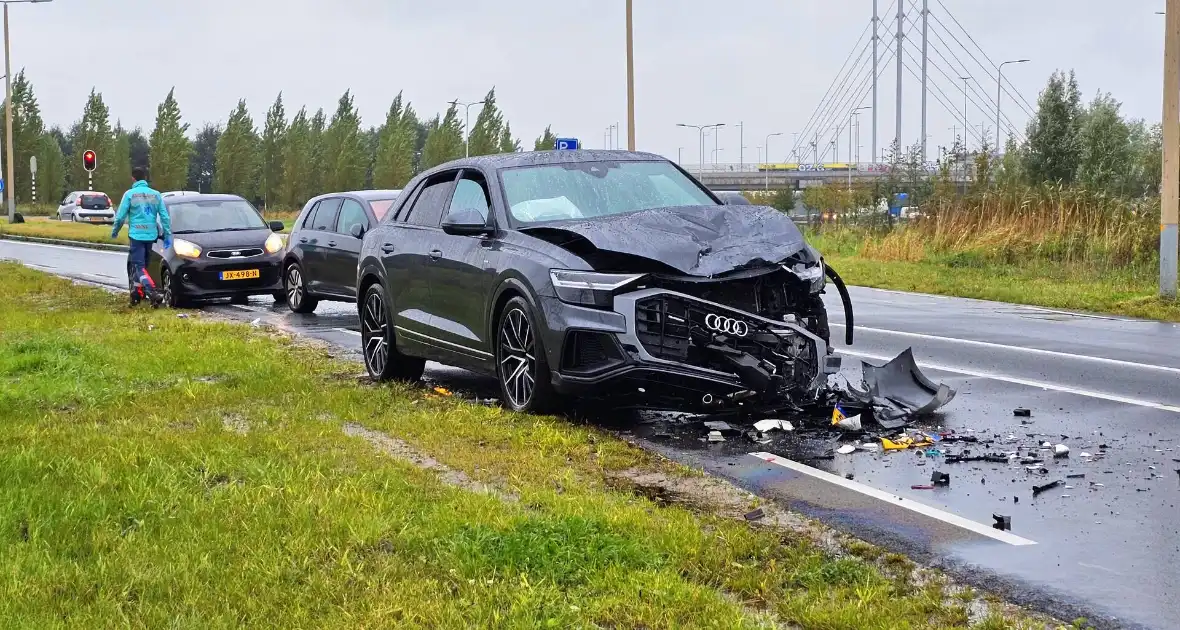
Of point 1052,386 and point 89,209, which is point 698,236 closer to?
point 1052,386

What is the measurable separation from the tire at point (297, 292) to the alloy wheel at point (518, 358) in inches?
356

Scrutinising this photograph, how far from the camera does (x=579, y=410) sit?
9039 mm

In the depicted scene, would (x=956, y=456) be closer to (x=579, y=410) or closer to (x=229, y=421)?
(x=579, y=410)

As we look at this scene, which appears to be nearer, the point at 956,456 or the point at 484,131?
the point at 956,456

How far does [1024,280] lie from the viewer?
2169 cm

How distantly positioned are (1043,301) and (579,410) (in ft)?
36.5

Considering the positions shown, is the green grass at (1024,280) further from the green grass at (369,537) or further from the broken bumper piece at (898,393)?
the green grass at (369,537)

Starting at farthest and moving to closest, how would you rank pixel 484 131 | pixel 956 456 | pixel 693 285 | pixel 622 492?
pixel 484 131
pixel 693 285
pixel 956 456
pixel 622 492

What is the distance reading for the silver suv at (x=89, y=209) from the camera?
216 feet

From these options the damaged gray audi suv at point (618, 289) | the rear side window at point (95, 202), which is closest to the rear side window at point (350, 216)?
the damaged gray audi suv at point (618, 289)

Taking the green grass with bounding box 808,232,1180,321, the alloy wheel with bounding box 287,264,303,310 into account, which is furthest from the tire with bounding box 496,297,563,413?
the green grass with bounding box 808,232,1180,321

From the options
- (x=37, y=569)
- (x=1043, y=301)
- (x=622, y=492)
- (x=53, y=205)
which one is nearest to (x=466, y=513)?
(x=622, y=492)

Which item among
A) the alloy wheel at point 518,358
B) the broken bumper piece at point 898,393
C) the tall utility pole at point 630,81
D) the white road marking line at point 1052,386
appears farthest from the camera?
the tall utility pole at point 630,81

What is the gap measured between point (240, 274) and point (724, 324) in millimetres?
12299
